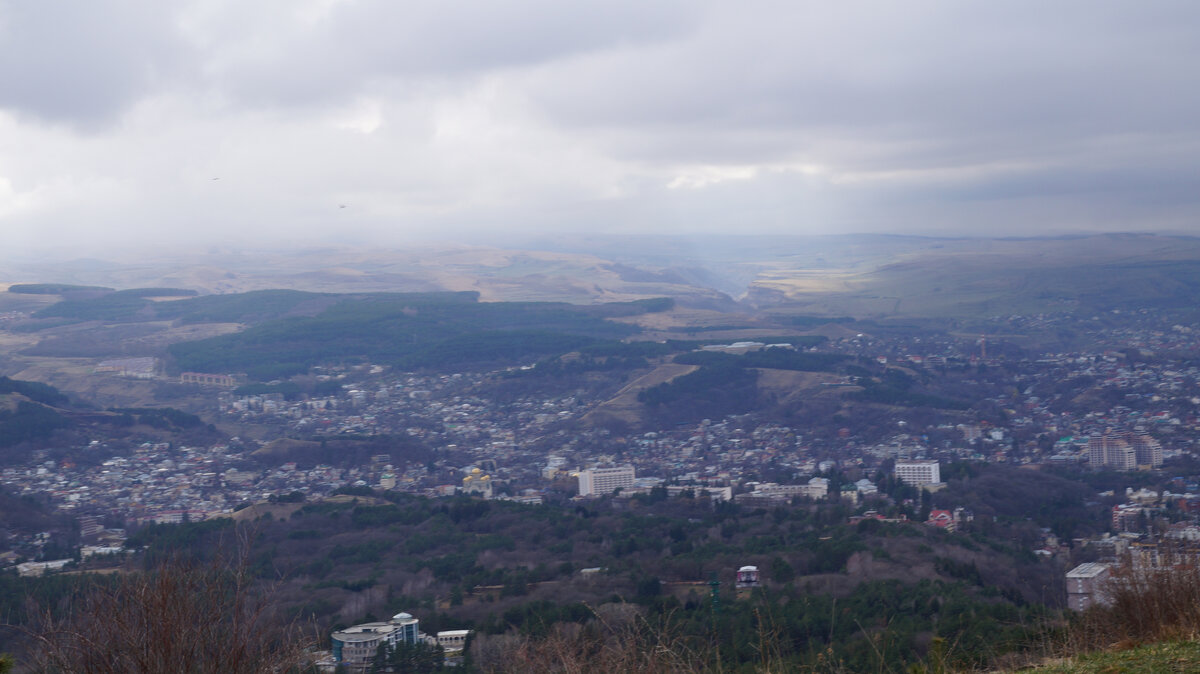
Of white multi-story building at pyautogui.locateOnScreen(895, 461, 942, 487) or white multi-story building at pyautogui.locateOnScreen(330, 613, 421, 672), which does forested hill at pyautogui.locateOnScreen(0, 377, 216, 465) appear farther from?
white multi-story building at pyautogui.locateOnScreen(895, 461, 942, 487)

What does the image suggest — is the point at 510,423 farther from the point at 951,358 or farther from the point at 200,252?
the point at 200,252

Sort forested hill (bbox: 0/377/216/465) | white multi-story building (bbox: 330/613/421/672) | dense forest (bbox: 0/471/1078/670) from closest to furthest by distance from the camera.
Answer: white multi-story building (bbox: 330/613/421/672) → dense forest (bbox: 0/471/1078/670) → forested hill (bbox: 0/377/216/465)

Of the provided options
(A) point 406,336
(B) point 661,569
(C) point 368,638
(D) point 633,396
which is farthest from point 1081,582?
(A) point 406,336

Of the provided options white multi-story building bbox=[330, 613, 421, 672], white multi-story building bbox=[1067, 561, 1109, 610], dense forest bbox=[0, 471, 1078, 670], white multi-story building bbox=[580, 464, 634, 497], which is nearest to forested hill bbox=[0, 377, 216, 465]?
dense forest bbox=[0, 471, 1078, 670]

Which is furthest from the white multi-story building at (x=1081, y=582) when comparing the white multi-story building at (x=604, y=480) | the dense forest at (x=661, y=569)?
the white multi-story building at (x=604, y=480)

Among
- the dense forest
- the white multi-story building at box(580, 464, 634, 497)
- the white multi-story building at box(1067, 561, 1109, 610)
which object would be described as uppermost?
the white multi-story building at box(1067, 561, 1109, 610)

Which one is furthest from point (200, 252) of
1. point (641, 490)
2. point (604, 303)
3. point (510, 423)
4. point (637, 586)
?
point (637, 586)
